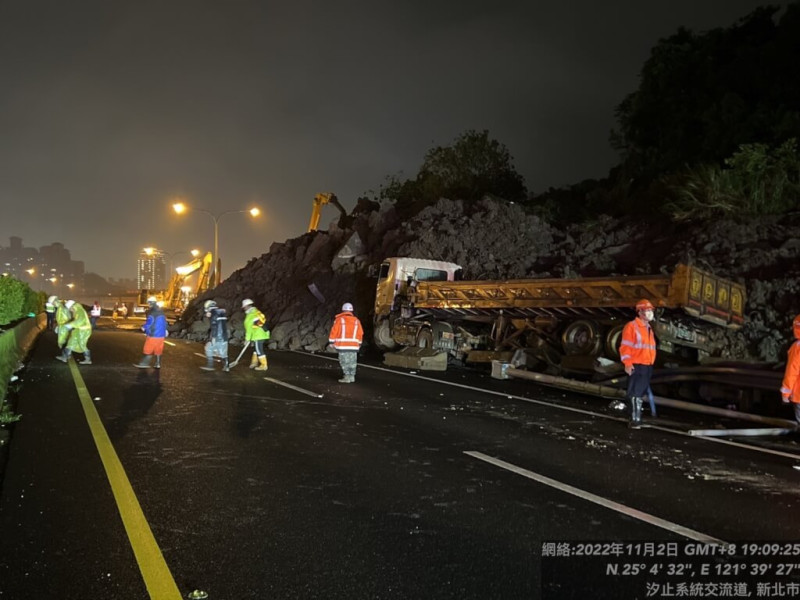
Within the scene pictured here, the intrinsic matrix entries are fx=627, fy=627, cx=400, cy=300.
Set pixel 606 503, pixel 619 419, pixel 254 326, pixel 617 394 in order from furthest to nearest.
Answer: pixel 254 326, pixel 617 394, pixel 619 419, pixel 606 503

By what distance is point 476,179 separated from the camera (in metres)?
36.8

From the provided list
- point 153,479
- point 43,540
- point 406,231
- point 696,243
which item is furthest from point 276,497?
point 406,231

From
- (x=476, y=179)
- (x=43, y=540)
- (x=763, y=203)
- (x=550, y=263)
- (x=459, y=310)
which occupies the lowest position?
(x=43, y=540)

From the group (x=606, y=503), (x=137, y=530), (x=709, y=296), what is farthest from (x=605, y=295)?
(x=137, y=530)

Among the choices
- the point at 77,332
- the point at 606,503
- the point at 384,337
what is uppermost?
the point at 384,337

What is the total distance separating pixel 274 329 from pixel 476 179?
17.2m

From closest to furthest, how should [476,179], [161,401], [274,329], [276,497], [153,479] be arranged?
[276,497] < [153,479] < [161,401] < [274,329] < [476,179]

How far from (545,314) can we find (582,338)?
1.17 metres

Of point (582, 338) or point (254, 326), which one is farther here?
point (582, 338)

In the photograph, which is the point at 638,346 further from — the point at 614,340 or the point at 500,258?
the point at 500,258

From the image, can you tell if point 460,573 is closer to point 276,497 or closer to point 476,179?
point 276,497

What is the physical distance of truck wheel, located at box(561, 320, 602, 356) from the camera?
14.3 metres

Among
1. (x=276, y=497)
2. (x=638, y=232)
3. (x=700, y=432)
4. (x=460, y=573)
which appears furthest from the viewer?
(x=638, y=232)

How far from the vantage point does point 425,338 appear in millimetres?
18219
